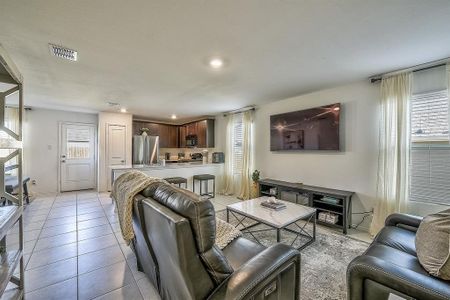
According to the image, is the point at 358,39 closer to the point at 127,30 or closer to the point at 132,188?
the point at 127,30

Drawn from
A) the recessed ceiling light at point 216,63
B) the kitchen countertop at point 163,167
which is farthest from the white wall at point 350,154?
the kitchen countertop at point 163,167

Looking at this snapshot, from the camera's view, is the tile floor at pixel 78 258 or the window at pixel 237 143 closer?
the tile floor at pixel 78 258

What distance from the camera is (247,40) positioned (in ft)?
6.41

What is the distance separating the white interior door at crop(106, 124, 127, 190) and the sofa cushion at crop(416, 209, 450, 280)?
20.3 feet

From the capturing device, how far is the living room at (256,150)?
1273 mm

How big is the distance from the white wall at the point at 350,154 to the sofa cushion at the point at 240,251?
2388mm

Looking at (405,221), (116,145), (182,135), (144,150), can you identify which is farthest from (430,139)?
(116,145)

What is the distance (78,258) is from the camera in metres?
2.28

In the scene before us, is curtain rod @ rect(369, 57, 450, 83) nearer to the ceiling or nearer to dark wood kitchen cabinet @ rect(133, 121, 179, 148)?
the ceiling

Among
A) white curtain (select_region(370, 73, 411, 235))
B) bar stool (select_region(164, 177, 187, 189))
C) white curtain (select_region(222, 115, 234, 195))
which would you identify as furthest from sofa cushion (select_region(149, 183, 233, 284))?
white curtain (select_region(222, 115, 234, 195))

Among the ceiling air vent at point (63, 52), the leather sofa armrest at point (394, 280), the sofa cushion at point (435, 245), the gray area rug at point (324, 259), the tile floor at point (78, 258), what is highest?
the ceiling air vent at point (63, 52)

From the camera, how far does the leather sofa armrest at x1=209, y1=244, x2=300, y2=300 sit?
1.02 m

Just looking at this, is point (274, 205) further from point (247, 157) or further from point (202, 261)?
point (247, 157)

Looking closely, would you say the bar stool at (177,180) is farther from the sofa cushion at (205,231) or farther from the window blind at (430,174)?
the window blind at (430,174)
